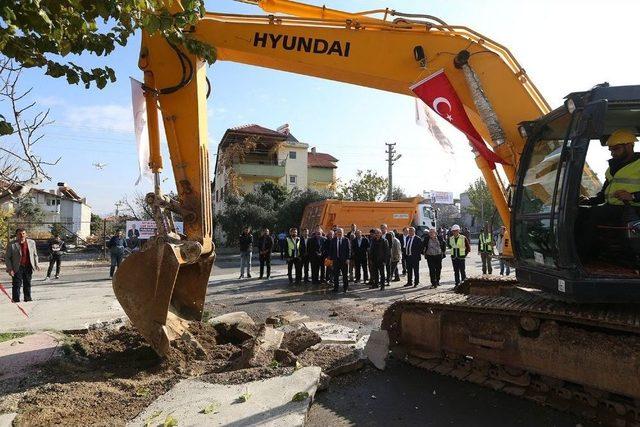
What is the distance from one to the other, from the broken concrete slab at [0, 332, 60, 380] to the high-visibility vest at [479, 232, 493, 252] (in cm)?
1188

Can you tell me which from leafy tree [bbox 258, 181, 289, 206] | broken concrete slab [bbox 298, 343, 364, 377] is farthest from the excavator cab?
leafy tree [bbox 258, 181, 289, 206]

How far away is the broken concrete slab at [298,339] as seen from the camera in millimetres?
5684

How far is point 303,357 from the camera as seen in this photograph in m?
5.54

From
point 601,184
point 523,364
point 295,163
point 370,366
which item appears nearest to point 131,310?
point 370,366

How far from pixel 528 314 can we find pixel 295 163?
41438 millimetres

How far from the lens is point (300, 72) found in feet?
18.8

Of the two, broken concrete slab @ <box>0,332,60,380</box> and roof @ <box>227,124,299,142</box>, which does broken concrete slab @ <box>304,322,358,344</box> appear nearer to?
broken concrete slab @ <box>0,332,60,380</box>

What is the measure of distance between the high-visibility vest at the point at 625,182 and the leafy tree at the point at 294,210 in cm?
2576

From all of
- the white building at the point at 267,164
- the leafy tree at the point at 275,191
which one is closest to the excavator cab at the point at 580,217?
the leafy tree at the point at 275,191

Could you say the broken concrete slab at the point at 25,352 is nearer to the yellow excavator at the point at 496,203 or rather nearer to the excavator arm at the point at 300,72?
the yellow excavator at the point at 496,203

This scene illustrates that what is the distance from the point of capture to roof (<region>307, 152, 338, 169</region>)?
160 feet

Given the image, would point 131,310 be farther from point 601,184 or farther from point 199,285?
point 601,184

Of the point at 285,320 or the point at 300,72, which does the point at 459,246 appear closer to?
the point at 285,320

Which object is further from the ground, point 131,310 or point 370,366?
point 131,310
